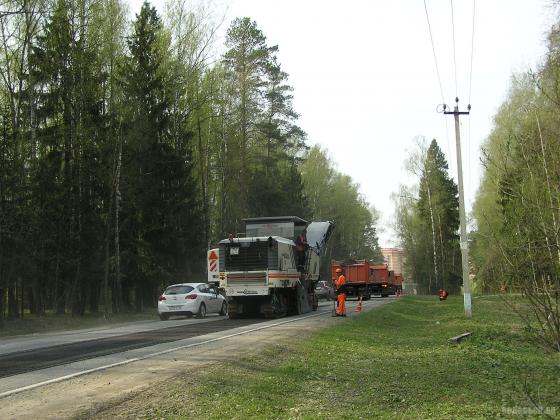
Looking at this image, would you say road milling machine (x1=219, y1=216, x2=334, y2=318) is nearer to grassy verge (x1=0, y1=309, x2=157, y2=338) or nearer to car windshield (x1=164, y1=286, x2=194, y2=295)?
car windshield (x1=164, y1=286, x2=194, y2=295)

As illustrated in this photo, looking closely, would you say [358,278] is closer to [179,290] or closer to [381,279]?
[381,279]

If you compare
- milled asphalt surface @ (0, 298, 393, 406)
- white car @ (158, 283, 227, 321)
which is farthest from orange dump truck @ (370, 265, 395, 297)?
milled asphalt surface @ (0, 298, 393, 406)

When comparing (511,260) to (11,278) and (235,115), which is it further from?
(235,115)

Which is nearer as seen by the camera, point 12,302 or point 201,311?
point 201,311

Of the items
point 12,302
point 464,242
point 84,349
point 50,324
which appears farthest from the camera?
point 12,302

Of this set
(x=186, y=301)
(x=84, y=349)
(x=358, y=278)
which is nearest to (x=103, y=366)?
(x=84, y=349)

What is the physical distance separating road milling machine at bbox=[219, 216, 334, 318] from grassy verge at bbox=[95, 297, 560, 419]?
322 inches

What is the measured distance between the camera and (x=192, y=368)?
980 centimetres

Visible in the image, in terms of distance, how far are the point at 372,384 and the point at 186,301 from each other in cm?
1636

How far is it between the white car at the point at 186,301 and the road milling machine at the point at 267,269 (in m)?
1.92

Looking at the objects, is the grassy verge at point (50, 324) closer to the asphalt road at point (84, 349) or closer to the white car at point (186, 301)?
the white car at point (186, 301)

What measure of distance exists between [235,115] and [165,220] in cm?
1335

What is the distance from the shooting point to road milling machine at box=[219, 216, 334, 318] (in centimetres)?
2183

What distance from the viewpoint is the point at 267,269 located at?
21.7 meters
